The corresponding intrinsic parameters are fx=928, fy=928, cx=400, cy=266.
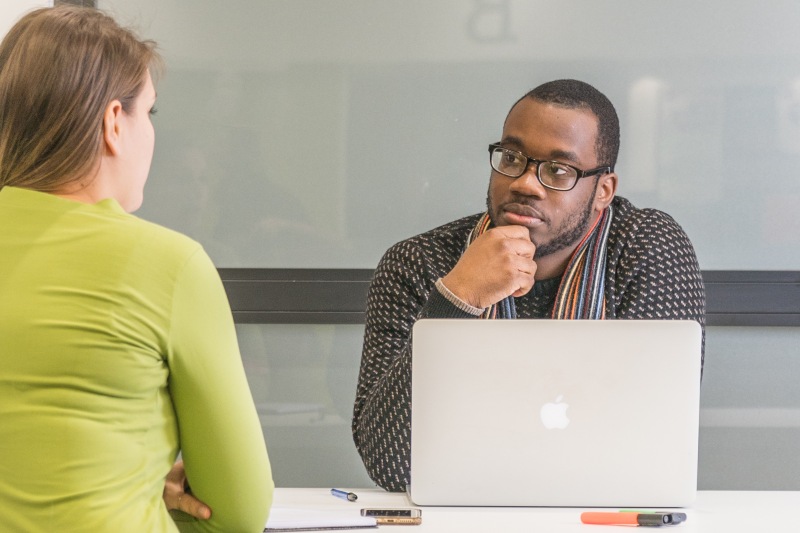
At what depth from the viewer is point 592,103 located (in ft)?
6.81

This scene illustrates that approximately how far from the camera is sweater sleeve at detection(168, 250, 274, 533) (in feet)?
3.59

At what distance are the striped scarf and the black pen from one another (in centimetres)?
59

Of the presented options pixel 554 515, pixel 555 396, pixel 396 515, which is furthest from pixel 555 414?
pixel 396 515

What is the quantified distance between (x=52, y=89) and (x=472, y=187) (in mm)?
1896

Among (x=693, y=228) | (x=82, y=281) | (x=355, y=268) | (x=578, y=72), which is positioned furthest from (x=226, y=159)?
(x=82, y=281)

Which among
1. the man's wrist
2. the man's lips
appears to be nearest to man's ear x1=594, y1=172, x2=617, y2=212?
the man's lips

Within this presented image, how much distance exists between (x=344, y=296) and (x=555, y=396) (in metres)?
1.59

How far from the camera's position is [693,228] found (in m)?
2.87

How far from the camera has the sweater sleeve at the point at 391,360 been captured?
1741 millimetres

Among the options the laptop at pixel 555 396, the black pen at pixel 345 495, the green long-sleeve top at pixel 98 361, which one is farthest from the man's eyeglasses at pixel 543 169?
the green long-sleeve top at pixel 98 361

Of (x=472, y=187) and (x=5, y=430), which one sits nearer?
(x=5, y=430)

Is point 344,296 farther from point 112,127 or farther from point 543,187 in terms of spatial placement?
point 112,127

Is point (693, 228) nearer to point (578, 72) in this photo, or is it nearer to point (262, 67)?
point (578, 72)

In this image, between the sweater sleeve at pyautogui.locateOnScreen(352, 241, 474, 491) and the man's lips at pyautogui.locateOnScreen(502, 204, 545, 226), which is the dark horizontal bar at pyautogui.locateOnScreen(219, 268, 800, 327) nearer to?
the sweater sleeve at pyautogui.locateOnScreen(352, 241, 474, 491)
